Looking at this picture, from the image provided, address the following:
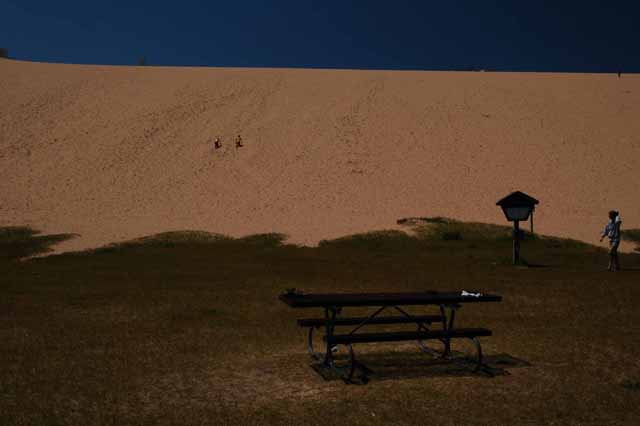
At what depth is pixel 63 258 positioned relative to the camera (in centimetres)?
1830

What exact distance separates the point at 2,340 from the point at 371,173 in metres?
28.1

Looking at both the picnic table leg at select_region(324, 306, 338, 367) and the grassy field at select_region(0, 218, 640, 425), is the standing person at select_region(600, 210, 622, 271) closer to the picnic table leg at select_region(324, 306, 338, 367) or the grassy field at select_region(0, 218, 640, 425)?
the grassy field at select_region(0, 218, 640, 425)

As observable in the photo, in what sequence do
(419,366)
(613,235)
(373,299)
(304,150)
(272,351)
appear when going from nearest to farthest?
1. (373,299)
2. (419,366)
3. (272,351)
4. (613,235)
5. (304,150)

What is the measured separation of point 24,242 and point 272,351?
17.3m

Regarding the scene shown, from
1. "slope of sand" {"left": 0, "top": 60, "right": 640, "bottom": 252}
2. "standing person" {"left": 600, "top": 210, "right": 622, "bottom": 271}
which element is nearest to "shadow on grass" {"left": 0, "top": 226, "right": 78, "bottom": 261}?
"slope of sand" {"left": 0, "top": 60, "right": 640, "bottom": 252}

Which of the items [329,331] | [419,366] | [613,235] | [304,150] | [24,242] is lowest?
[419,366]

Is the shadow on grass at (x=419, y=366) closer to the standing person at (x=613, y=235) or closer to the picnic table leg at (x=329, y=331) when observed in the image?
the picnic table leg at (x=329, y=331)

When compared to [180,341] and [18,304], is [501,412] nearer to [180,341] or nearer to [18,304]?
[180,341]

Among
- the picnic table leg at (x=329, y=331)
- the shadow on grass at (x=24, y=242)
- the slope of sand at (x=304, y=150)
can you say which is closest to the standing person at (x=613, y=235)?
the slope of sand at (x=304, y=150)

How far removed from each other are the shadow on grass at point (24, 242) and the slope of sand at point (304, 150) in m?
1.05

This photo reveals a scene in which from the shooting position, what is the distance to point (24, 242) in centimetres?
2189

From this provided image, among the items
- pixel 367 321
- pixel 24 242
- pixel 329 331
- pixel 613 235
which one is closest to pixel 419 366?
pixel 367 321

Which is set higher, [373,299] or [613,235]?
[613,235]

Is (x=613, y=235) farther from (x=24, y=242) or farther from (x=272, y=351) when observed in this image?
(x=24, y=242)
